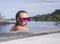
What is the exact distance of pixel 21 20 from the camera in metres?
1.67

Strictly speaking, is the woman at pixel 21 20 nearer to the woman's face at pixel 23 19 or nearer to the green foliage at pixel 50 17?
the woman's face at pixel 23 19

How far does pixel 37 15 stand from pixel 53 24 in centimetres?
11

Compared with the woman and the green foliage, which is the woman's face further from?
the green foliage

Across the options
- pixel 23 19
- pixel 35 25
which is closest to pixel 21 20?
pixel 23 19

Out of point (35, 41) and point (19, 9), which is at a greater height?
point (19, 9)

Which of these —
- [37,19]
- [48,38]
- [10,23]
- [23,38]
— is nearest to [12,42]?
[23,38]

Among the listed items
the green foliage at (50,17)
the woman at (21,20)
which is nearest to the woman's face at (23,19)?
the woman at (21,20)

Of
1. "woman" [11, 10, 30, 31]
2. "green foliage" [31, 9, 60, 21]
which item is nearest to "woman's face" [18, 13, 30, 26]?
"woman" [11, 10, 30, 31]

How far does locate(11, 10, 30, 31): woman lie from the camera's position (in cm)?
163

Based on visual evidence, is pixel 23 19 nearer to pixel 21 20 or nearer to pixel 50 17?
pixel 21 20

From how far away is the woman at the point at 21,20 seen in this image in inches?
64.1

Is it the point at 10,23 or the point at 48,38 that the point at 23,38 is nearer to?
the point at 48,38

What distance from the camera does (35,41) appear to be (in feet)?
4.81

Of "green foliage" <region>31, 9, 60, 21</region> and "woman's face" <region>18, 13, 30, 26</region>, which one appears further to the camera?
"green foliage" <region>31, 9, 60, 21</region>
